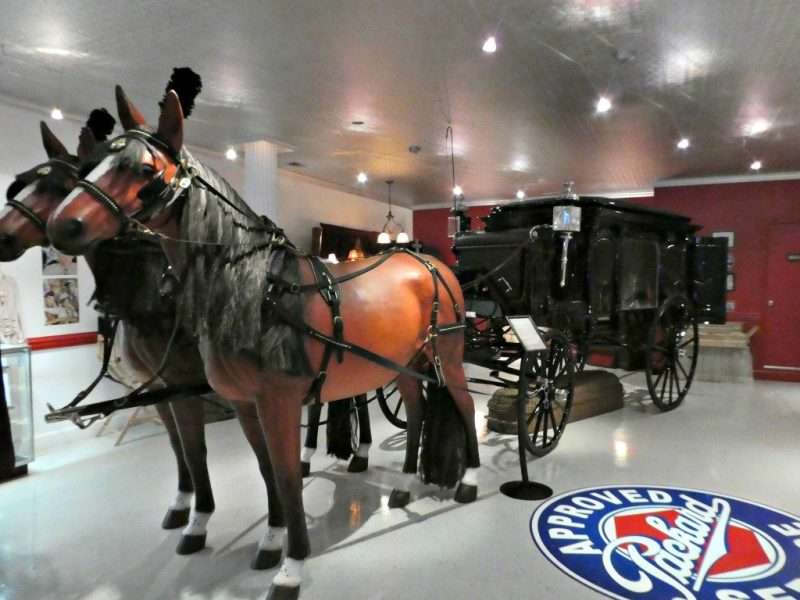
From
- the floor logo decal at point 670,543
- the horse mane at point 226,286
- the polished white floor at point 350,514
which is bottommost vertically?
the polished white floor at point 350,514

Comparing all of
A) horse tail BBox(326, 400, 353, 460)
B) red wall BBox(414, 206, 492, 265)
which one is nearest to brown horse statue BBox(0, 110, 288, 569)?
horse tail BBox(326, 400, 353, 460)

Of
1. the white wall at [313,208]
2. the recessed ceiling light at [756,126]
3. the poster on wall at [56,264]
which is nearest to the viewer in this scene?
the poster on wall at [56,264]

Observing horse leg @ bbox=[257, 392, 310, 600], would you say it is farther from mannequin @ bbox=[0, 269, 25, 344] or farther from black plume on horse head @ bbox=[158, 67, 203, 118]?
mannequin @ bbox=[0, 269, 25, 344]

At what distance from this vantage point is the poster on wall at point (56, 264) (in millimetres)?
4680

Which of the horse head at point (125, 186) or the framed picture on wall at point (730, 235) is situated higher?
the framed picture on wall at point (730, 235)

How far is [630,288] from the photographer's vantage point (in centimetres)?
464

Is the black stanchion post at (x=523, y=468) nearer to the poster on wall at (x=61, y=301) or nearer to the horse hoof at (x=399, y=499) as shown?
the horse hoof at (x=399, y=499)

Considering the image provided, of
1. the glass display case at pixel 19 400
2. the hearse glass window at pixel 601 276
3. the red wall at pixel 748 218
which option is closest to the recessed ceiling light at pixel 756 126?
the hearse glass window at pixel 601 276

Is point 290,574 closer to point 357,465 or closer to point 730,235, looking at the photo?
point 357,465

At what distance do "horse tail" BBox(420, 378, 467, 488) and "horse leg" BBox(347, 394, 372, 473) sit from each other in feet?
2.26

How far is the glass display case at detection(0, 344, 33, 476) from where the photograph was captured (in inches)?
151

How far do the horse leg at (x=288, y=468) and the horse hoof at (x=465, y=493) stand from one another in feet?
4.33

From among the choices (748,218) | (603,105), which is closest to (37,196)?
(603,105)

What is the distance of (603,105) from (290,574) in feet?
14.8
